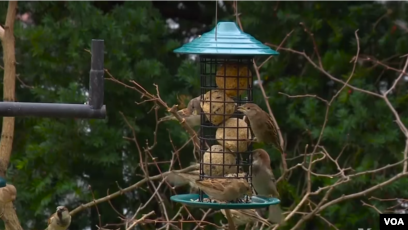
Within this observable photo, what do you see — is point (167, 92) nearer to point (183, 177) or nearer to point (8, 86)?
point (183, 177)

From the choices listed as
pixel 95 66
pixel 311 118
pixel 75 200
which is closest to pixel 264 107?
pixel 311 118

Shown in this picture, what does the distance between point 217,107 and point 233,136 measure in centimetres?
16

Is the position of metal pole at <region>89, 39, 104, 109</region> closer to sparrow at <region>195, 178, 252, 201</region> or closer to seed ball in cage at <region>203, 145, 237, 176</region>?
sparrow at <region>195, 178, 252, 201</region>

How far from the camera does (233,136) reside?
3570mm

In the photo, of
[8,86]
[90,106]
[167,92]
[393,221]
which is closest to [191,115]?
[167,92]

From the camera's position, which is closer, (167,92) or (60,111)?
(60,111)

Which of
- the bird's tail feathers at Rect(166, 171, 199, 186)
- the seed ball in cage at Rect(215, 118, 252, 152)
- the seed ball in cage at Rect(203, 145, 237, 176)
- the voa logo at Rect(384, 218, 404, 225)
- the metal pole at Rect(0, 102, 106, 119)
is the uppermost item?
the metal pole at Rect(0, 102, 106, 119)

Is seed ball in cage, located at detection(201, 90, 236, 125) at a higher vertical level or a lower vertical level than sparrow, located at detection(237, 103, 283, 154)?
higher

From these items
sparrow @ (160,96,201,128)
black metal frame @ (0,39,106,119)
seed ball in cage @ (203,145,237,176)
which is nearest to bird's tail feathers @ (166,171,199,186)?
sparrow @ (160,96,201,128)

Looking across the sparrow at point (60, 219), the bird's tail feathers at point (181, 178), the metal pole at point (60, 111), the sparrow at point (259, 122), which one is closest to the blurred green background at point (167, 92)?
the bird's tail feathers at point (181, 178)

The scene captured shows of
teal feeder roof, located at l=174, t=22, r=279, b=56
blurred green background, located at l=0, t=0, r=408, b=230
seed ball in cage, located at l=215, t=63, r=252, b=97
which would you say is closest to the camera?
teal feeder roof, located at l=174, t=22, r=279, b=56

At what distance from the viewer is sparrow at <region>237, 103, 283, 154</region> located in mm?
3641

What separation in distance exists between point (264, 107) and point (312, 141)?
1.32 feet

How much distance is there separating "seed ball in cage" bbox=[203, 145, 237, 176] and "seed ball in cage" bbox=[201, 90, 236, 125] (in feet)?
0.44
